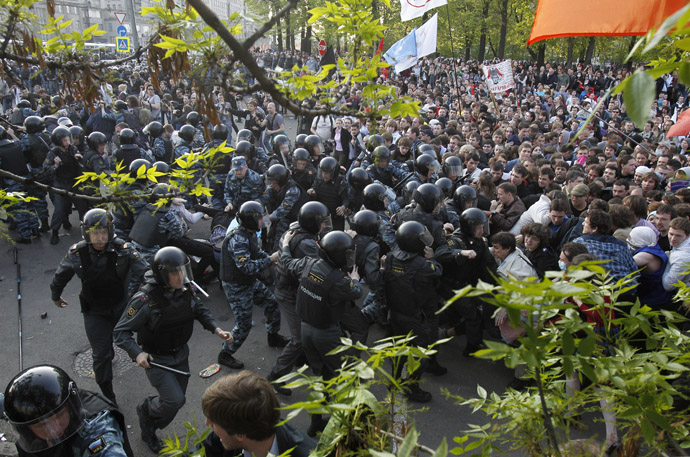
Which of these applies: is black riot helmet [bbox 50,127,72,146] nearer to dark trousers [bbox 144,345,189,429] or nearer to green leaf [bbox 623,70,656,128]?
dark trousers [bbox 144,345,189,429]

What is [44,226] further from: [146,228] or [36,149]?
[146,228]

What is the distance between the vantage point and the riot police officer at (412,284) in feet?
15.7

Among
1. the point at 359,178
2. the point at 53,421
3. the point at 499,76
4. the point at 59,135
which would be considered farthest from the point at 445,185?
the point at 499,76

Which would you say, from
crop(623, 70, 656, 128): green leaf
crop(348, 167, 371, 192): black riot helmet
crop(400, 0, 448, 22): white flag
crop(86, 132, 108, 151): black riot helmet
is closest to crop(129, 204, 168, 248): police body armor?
crop(348, 167, 371, 192): black riot helmet

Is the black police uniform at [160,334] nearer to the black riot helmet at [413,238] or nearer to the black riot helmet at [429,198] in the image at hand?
the black riot helmet at [413,238]

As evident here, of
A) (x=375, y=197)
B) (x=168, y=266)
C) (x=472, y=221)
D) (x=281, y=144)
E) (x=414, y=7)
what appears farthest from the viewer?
(x=414, y=7)

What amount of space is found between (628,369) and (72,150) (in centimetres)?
931

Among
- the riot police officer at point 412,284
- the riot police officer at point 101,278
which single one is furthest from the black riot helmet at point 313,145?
the riot police officer at point 101,278

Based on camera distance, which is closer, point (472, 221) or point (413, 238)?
point (413, 238)

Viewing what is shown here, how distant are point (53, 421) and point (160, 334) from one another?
4.92 feet

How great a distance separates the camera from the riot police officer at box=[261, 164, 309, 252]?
7.27m

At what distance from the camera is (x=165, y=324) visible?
4137 mm

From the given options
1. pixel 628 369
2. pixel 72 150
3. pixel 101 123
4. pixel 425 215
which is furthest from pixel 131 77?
pixel 628 369

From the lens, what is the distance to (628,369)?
161 cm
